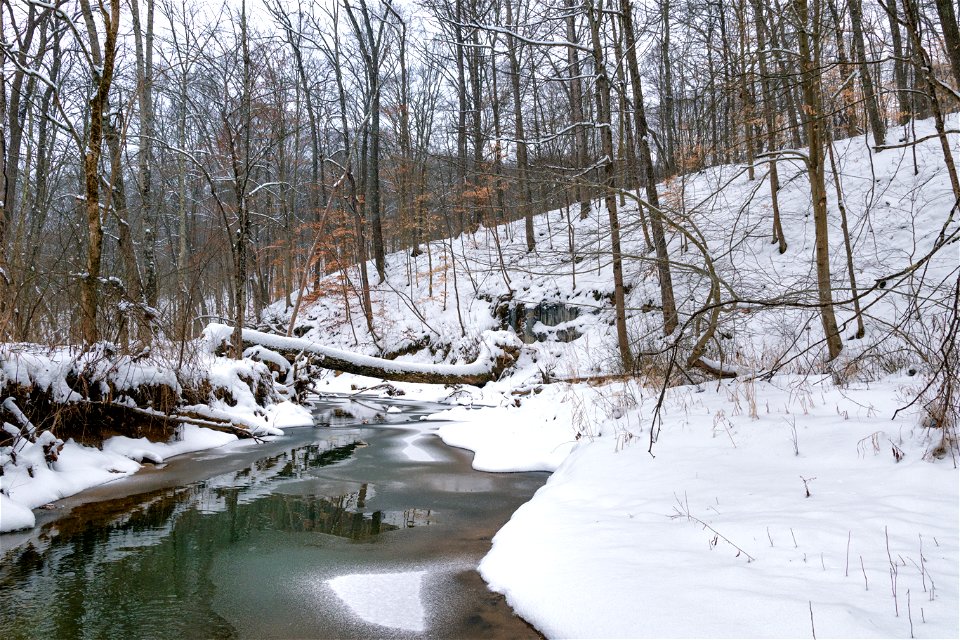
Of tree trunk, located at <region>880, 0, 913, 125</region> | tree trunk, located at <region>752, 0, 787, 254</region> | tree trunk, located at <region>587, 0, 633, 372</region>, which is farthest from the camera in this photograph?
tree trunk, located at <region>587, 0, 633, 372</region>

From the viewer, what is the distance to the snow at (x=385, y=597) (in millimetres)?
2789

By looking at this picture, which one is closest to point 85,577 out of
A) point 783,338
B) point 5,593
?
point 5,593

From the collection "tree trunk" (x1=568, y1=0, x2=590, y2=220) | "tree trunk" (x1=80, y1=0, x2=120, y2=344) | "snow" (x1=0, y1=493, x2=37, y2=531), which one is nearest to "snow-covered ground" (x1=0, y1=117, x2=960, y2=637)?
"snow" (x1=0, y1=493, x2=37, y2=531)

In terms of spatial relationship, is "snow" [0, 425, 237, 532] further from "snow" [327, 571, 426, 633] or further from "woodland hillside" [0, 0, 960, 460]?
"snow" [327, 571, 426, 633]

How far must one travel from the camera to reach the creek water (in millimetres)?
2746

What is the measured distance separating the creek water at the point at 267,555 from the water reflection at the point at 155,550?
1 centimetres

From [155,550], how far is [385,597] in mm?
1783

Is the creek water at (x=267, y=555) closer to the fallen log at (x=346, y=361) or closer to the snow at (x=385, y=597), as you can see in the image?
the snow at (x=385, y=597)

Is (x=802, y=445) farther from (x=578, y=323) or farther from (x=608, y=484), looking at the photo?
(x=578, y=323)

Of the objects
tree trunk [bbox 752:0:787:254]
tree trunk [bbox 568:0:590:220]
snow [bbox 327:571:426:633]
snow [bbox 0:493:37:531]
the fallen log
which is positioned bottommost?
snow [bbox 327:571:426:633]

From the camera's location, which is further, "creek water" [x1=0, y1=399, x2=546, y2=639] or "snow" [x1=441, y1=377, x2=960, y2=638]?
"creek water" [x1=0, y1=399, x2=546, y2=639]

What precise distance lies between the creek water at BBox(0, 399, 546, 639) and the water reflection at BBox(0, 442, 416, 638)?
0.04 ft

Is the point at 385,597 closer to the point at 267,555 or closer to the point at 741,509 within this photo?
the point at 267,555

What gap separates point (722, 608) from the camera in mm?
2268
